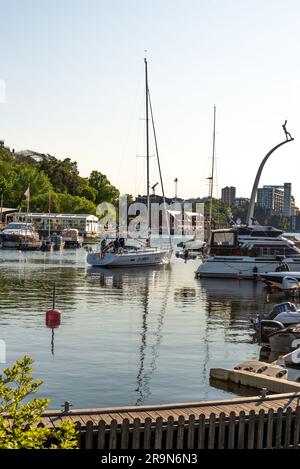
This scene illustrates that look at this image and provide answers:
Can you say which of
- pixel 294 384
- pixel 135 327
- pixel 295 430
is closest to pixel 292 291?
pixel 135 327

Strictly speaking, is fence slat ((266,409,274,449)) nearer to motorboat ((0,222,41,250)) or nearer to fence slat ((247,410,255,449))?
fence slat ((247,410,255,449))

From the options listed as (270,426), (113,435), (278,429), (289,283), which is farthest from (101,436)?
(289,283)

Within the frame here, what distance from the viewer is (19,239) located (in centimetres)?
12912

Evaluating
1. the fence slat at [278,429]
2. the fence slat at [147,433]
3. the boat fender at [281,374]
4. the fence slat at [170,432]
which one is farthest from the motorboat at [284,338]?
the fence slat at [147,433]

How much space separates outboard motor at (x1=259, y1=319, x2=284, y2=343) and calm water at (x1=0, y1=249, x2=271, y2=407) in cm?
58

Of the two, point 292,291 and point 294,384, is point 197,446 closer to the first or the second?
point 294,384

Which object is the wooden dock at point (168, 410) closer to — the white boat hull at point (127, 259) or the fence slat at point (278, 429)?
the fence slat at point (278, 429)

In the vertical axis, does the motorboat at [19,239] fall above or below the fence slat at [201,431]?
above

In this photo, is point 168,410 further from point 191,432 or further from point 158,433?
point 158,433

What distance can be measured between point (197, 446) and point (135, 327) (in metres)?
24.5

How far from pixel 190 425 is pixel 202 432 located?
0.38 m

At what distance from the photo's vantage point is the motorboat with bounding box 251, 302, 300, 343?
3397cm

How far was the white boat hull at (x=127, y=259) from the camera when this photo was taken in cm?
8469

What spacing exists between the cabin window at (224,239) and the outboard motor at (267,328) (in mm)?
39800
